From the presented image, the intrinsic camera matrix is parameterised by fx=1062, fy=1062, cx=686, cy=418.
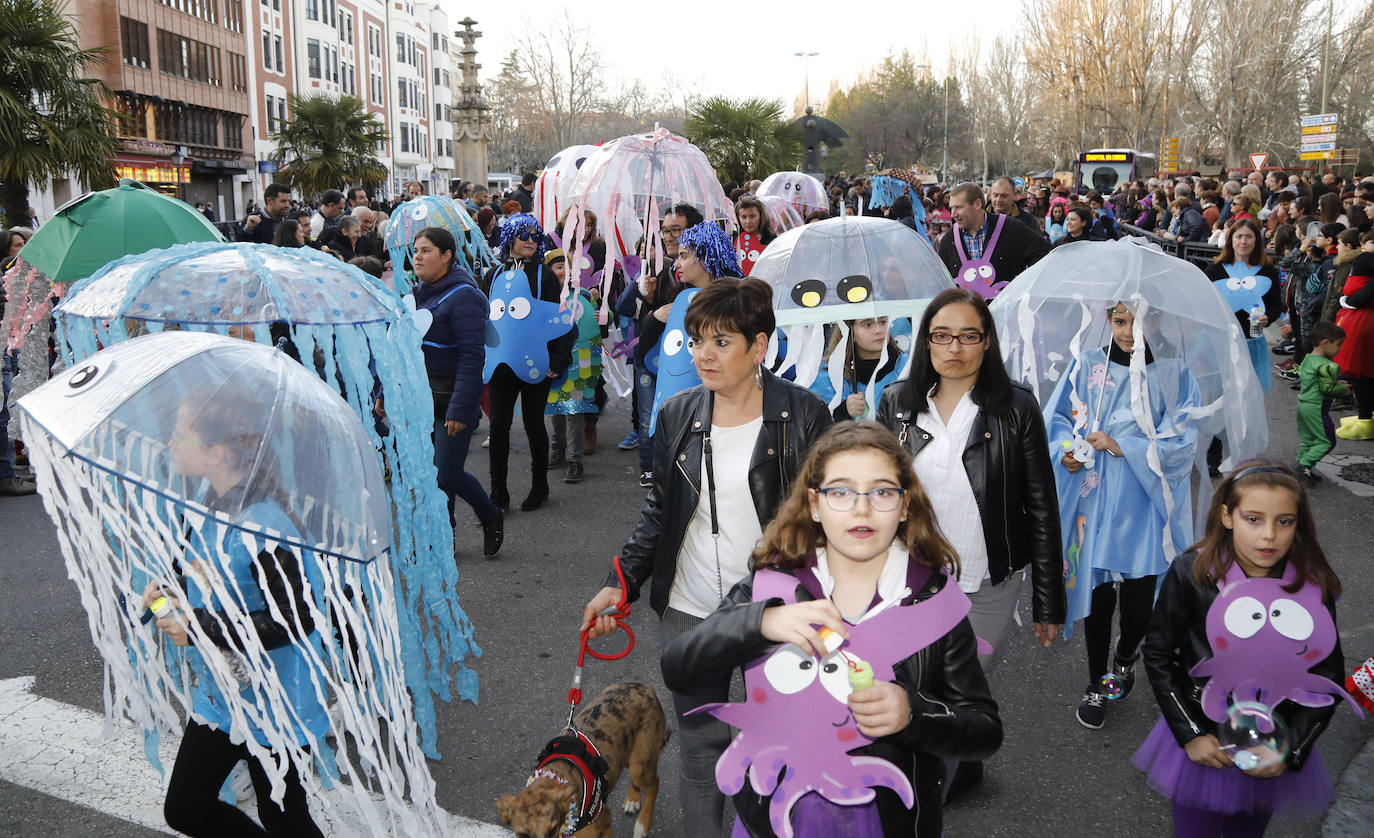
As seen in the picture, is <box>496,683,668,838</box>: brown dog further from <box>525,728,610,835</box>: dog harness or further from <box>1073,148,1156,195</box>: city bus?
<box>1073,148,1156,195</box>: city bus

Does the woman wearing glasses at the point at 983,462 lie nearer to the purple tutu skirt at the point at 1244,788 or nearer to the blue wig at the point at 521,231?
the purple tutu skirt at the point at 1244,788

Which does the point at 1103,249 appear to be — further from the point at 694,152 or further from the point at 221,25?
the point at 221,25

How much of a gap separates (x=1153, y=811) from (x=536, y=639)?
2.78m

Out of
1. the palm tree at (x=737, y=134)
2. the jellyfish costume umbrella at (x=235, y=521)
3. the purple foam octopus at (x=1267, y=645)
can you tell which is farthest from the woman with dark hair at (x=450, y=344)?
the palm tree at (x=737, y=134)

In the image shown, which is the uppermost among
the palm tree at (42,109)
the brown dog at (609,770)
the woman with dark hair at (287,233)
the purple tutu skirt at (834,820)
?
the palm tree at (42,109)

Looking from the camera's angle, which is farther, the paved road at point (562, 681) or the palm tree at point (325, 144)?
the palm tree at point (325, 144)

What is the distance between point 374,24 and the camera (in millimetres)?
68000

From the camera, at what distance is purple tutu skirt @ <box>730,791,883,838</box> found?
2051mm

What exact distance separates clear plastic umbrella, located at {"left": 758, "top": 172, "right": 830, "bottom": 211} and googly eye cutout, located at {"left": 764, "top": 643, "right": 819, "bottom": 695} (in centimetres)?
1159

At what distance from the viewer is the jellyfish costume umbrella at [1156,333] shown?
4.08m

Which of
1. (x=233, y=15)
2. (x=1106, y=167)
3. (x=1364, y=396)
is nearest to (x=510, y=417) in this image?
(x=1364, y=396)

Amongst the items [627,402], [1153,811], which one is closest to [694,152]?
[627,402]

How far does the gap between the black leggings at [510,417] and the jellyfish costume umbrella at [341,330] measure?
7.38ft

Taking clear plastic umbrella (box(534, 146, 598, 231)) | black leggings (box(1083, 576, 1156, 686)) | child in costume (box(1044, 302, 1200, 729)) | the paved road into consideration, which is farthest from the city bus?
black leggings (box(1083, 576, 1156, 686))
